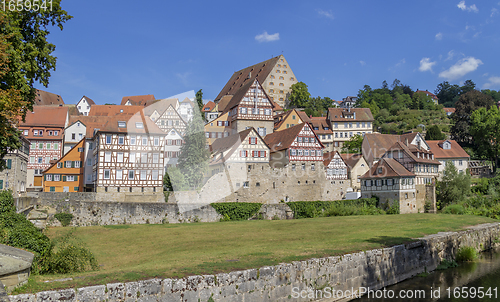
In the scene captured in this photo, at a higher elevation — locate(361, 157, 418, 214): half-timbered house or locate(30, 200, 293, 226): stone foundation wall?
locate(361, 157, 418, 214): half-timbered house

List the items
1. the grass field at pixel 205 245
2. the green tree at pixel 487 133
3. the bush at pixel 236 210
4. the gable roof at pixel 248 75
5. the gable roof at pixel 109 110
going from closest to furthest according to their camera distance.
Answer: the grass field at pixel 205 245
the bush at pixel 236 210
the gable roof at pixel 109 110
the green tree at pixel 487 133
the gable roof at pixel 248 75

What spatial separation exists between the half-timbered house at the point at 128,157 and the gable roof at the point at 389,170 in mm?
25849

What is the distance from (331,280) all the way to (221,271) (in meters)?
5.34

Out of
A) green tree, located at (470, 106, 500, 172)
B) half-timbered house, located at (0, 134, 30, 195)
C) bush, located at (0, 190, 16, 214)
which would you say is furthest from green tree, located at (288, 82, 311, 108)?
bush, located at (0, 190, 16, 214)

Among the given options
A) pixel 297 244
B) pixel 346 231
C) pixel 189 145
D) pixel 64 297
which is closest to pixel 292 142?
pixel 189 145

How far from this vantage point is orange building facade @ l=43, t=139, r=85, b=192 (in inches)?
1790

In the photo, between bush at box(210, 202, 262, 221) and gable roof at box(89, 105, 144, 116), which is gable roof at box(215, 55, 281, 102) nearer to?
gable roof at box(89, 105, 144, 116)

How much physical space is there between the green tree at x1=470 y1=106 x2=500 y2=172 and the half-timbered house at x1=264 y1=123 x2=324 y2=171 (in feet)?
111

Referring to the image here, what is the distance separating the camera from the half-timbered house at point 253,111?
186ft

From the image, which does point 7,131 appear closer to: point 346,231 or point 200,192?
point 346,231

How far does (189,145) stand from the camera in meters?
44.5

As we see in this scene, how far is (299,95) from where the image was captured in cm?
9050

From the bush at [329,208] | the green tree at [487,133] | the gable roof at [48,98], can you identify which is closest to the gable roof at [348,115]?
the green tree at [487,133]

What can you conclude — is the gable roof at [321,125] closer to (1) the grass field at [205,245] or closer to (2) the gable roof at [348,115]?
(2) the gable roof at [348,115]
